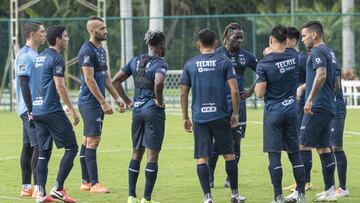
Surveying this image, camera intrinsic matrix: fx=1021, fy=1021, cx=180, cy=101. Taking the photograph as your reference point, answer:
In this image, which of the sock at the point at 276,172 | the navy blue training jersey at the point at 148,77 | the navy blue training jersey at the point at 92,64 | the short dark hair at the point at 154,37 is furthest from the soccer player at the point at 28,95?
the sock at the point at 276,172

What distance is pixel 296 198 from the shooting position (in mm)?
12789

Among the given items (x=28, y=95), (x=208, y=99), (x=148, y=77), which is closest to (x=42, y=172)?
(x=28, y=95)

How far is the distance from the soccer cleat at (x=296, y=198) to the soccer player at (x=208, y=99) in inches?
39.6

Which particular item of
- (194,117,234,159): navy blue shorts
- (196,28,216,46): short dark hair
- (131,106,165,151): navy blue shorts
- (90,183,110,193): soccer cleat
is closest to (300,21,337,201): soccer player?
(194,117,234,159): navy blue shorts

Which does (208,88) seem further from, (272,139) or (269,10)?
(269,10)

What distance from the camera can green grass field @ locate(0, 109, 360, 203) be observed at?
13.7m

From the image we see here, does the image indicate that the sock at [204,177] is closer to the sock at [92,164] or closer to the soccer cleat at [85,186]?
the sock at [92,164]

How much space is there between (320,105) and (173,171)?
13.2ft

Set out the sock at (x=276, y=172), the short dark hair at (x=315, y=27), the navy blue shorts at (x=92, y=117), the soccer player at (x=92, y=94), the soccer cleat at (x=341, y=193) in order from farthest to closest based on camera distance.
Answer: the navy blue shorts at (x=92, y=117)
the soccer player at (x=92, y=94)
the soccer cleat at (x=341, y=193)
the short dark hair at (x=315, y=27)
the sock at (x=276, y=172)

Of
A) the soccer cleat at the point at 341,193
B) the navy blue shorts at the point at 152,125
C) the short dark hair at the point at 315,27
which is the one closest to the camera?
the navy blue shorts at the point at 152,125

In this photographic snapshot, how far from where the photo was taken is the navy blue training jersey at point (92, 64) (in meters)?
13.8

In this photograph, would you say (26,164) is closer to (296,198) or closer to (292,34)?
(296,198)

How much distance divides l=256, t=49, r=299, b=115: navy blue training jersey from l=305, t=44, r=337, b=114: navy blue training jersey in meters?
0.42

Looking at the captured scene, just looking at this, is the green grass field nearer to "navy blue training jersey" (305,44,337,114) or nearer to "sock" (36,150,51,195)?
"sock" (36,150,51,195)
